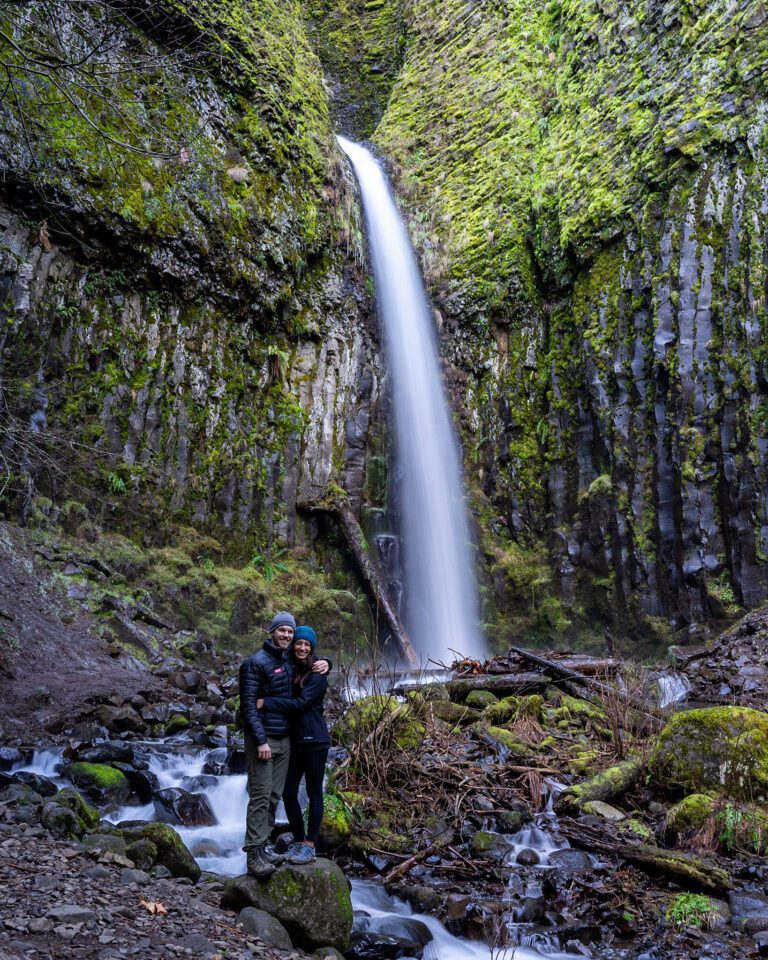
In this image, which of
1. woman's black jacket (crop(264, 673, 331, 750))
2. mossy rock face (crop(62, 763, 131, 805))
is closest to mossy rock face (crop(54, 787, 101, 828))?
mossy rock face (crop(62, 763, 131, 805))

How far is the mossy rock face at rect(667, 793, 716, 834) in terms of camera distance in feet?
18.1

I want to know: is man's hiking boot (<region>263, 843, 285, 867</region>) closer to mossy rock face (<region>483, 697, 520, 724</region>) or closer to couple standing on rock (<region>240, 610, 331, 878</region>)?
couple standing on rock (<region>240, 610, 331, 878</region>)

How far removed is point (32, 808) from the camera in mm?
4688

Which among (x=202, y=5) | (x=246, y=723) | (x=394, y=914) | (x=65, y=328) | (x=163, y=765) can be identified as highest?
(x=202, y=5)

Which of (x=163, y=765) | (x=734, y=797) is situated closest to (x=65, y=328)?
(x=163, y=765)

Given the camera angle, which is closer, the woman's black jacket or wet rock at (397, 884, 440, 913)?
the woman's black jacket

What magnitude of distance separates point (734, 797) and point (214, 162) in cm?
1581


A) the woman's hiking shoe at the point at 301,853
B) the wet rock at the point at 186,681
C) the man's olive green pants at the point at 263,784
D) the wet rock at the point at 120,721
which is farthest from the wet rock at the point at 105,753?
the wet rock at the point at 186,681

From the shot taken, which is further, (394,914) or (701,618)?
(701,618)

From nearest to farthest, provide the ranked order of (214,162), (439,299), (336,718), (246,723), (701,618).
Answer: (246,723)
(336,718)
(701,618)
(214,162)
(439,299)

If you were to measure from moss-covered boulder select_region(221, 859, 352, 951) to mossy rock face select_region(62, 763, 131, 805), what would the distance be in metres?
2.35

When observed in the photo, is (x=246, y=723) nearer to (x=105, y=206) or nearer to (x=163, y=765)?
(x=163, y=765)

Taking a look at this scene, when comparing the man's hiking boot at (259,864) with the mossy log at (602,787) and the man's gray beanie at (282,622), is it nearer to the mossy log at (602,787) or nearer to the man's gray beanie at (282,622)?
the man's gray beanie at (282,622)

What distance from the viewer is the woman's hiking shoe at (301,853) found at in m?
4.14
